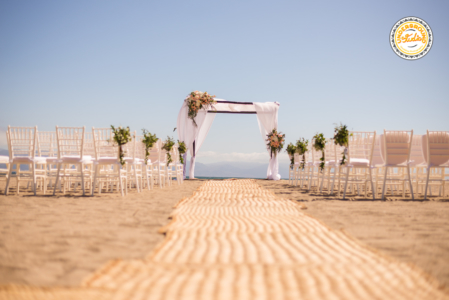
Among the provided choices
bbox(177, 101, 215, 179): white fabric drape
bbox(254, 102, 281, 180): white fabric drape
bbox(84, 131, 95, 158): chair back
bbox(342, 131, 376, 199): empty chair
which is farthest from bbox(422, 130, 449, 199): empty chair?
bbox(177, 101, 215, 179): white fabric drape

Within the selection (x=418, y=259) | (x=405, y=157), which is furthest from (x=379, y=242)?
(x=405, y=157)

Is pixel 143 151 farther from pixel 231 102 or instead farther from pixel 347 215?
pixel 231 102

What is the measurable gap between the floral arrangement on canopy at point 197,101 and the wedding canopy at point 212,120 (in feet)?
0.75

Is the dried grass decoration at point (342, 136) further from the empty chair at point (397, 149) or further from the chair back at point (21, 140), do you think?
the chair back at point (21, 140)

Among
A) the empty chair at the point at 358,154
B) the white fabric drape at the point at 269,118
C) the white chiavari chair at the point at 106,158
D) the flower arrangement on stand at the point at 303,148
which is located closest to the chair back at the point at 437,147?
the empty chair at the point at 358,154

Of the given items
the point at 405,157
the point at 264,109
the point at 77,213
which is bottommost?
the point at 77,213

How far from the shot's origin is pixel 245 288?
1401 mm

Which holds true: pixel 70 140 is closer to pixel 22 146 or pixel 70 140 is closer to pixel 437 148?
pixel 22 146

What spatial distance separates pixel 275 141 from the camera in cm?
1312

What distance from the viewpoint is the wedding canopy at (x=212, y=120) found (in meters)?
13.2

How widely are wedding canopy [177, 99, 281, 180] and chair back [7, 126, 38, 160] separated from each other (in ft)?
26.1

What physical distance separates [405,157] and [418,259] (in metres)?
4.05

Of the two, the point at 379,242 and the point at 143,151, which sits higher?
the point at 143,151

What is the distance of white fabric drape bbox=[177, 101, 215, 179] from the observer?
519 inches
